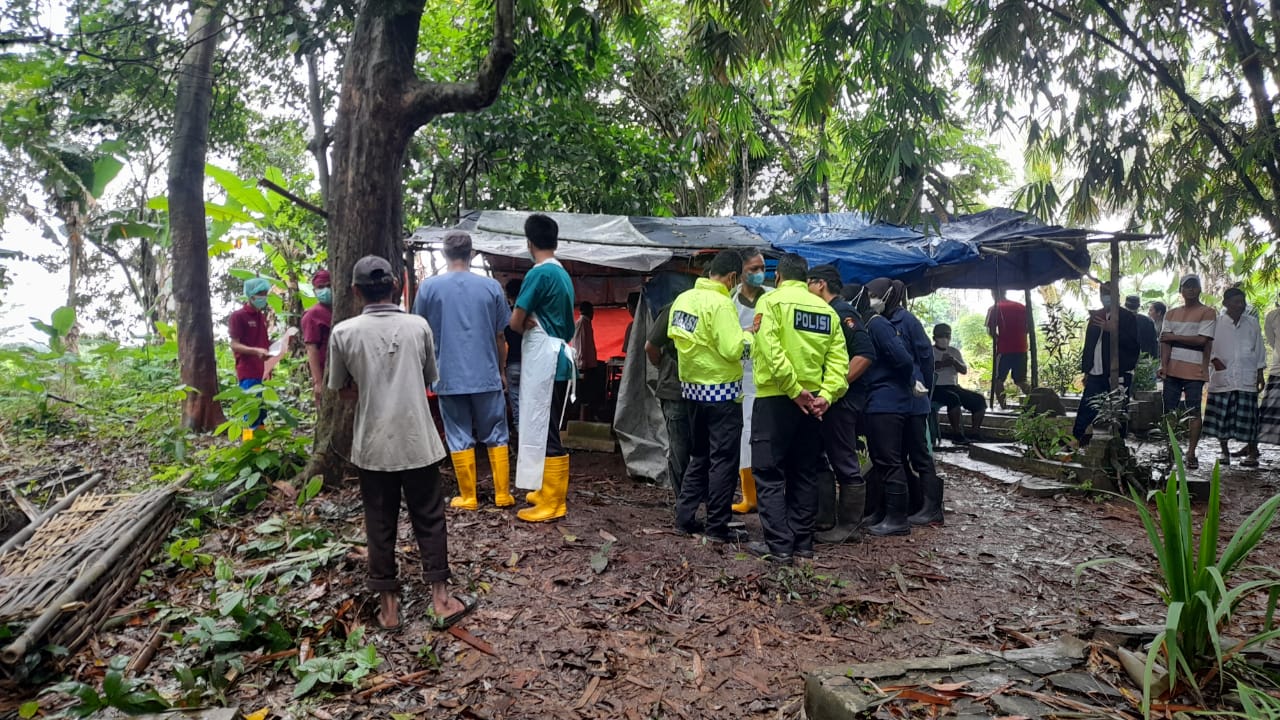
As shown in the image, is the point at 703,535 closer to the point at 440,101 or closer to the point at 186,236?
the point at 440,101

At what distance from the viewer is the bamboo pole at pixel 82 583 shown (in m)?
3.21

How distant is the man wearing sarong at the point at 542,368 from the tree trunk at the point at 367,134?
123cm

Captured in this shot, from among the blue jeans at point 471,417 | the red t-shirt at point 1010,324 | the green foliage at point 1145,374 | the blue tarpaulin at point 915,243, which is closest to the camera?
the blue jeans at point 471,417

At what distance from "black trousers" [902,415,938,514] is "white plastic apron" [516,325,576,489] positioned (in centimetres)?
259

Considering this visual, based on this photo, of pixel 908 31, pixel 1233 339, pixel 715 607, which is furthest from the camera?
pixel 1233 339

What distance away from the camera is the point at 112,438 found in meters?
8.35

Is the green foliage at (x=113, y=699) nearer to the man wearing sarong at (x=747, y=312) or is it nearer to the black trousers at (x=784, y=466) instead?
the black trousers at (x=784, y=466)

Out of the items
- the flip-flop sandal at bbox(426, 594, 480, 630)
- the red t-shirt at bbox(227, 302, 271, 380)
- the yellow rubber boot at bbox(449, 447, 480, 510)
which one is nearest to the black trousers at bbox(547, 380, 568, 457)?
the yellow rubber boot at bbox(449, 447, 480, 510)

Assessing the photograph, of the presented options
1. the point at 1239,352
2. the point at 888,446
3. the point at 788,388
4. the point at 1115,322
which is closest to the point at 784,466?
the point at 788,388

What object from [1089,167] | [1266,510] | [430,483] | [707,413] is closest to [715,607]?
[707,413]

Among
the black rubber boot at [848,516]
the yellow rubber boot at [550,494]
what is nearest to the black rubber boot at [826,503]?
the black rubber boot at [848,516]

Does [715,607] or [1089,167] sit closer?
[715,607]

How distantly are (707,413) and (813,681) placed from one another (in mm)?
2265

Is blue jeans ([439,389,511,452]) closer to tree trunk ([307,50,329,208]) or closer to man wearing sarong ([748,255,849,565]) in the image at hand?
man wearing sarong ([748,255,849,565])
